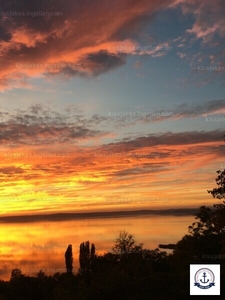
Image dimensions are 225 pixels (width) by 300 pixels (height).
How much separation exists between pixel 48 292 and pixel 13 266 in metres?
43.2

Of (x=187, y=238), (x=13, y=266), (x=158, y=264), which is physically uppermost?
(x=187, y=238)

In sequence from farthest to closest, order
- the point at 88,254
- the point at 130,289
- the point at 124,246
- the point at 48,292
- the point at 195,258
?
the point at 88,254, the point at 124,246, the point at 48,292, the point at 195,258, the point at 130,289

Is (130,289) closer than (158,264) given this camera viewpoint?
Yes

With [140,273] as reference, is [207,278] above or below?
above

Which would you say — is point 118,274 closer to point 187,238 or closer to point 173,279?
point 173,279

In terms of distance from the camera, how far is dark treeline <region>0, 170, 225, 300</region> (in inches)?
921

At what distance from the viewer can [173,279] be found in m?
25.2

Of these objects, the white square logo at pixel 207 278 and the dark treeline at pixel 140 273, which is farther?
the dark treeline at pixel 140 273

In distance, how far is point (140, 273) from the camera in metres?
28.7

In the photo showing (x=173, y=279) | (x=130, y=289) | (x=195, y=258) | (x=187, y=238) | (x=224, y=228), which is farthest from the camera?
(x=187, y=238)

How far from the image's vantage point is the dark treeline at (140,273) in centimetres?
2340

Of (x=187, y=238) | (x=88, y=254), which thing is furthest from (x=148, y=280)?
(x=88, y=254)

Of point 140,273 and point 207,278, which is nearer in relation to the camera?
point 207,278

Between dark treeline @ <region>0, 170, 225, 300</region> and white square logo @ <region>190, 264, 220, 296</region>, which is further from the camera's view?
dark treeline @ <region>0, 170, 225, 300</region>
